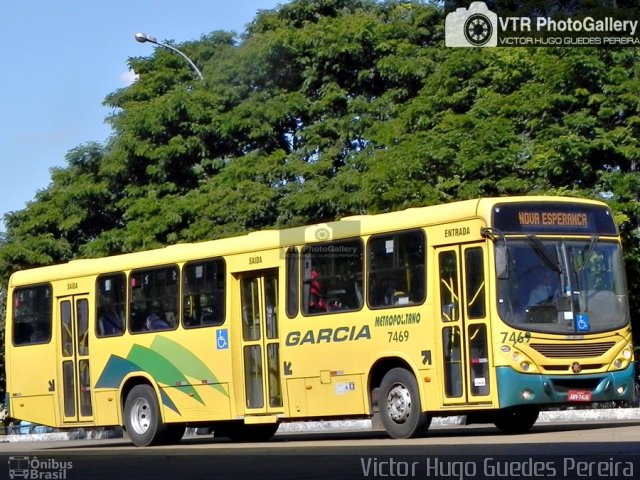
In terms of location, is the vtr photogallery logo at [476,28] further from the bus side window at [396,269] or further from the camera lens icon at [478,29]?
the bus side window at [396,269]

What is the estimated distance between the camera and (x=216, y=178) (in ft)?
124

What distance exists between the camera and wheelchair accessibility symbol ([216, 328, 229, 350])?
20.9m

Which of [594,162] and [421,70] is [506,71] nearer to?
[594,162]

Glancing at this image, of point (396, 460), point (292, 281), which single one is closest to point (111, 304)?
point (292, 281)

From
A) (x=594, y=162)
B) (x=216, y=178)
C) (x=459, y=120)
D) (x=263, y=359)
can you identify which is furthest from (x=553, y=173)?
(x=216, y=178)

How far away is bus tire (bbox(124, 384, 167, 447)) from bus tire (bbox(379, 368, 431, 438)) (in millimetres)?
4907

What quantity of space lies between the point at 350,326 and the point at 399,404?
1420 millimetres

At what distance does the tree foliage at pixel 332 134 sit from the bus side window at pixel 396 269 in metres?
8.01

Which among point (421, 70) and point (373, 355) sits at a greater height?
point (421, 70)

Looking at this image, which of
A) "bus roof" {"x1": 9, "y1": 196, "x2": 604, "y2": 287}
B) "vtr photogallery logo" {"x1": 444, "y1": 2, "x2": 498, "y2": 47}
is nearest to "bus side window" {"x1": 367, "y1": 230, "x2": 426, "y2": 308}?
"bus roof" {"x1": 9, "y1": 196, "x2": 604, "y2": 287}

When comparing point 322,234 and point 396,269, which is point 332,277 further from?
point 396,269

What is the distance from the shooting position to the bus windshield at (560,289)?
1723 centimetres

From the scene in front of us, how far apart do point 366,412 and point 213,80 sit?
74.7ft

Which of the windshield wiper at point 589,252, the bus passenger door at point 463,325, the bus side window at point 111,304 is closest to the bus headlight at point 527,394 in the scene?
the bus passenger door at point 463,325
